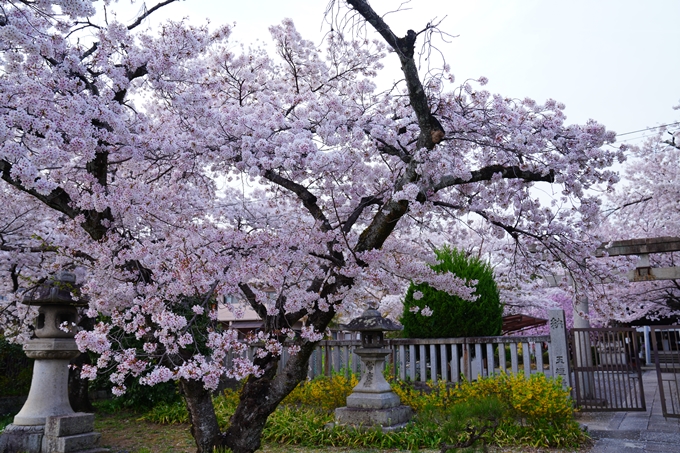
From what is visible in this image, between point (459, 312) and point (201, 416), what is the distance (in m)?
5.47

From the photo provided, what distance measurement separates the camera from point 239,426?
5.03 meters

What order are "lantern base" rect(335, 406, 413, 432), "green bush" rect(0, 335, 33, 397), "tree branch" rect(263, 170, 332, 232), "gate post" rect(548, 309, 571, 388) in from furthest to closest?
"green bush" rect(0, 335, 33, 397)
"gate post" rect(548, 309, 571, 388)
"lantern base" rect(335, 406, 413, 432)
"tree branch" rect(263, 170, 332, 232)

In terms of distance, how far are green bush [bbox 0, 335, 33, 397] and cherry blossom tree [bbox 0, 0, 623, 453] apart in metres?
5.75

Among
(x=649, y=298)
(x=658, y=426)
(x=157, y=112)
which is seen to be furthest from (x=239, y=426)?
(x=649, y=298)

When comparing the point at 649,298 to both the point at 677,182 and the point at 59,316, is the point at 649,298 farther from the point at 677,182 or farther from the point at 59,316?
the point at 59,316

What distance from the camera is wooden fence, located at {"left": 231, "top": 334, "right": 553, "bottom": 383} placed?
835 centimetres

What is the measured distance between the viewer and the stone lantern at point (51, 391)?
6.55 m

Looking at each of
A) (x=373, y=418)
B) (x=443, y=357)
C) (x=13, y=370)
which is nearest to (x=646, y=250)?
(x=443, y=357)

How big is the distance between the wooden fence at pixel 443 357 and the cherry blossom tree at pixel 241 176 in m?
2.47

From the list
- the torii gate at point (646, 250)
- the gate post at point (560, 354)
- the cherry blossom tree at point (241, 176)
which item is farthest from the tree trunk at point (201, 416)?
the torii gate at point (646, 250)

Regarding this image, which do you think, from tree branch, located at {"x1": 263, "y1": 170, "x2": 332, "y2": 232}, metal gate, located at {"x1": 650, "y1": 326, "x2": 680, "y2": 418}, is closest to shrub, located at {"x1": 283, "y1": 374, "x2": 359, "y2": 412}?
tree branch, located at {"x1": 263, "y1": 170, "x2": 332, "y2": 232}

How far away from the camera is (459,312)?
9.29 m

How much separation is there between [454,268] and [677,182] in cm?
700

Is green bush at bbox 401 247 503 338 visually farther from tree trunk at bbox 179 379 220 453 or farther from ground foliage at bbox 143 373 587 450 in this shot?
tree trunk at bbox 179 379 220 453
